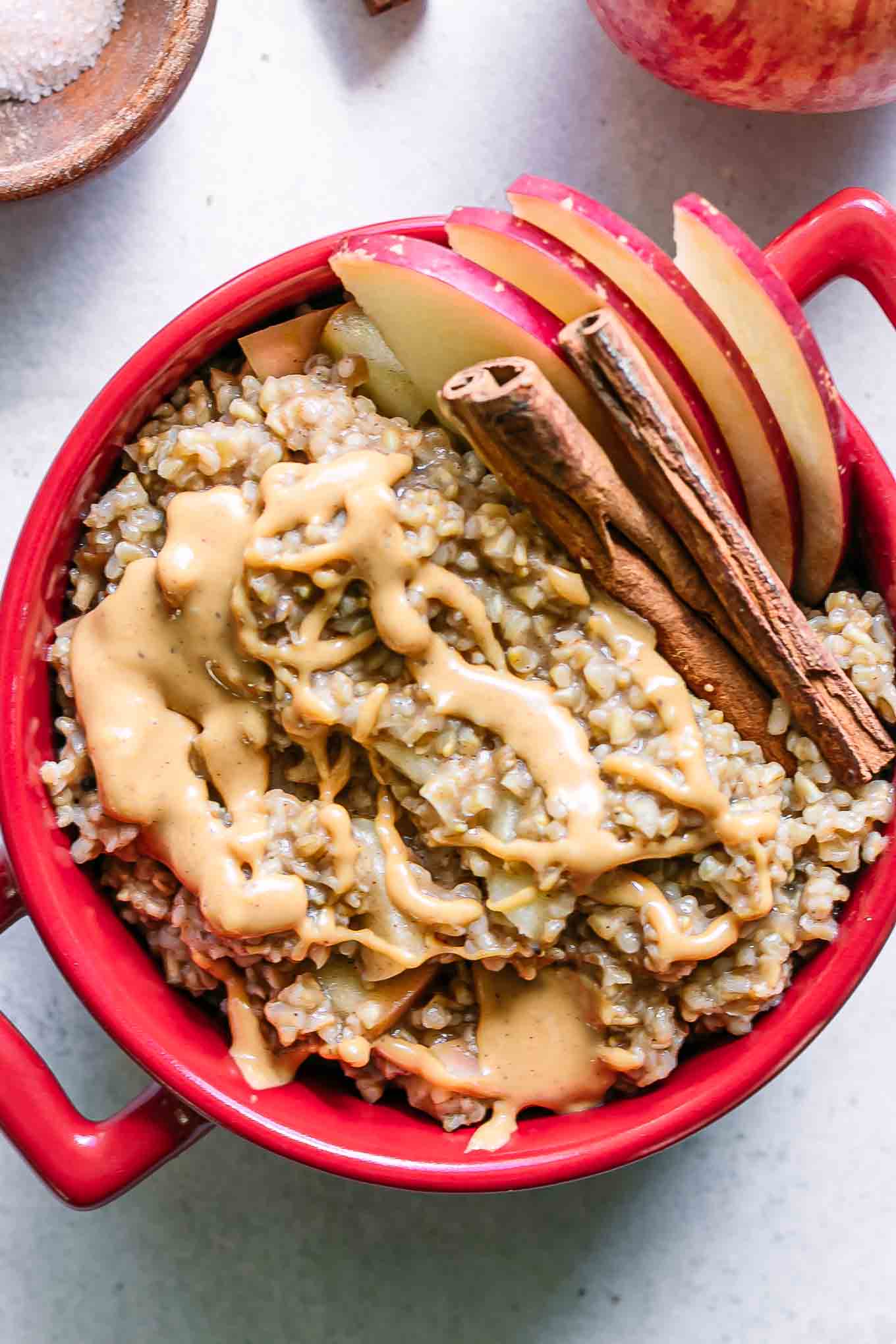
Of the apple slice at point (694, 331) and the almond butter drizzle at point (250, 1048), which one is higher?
the apple slice at point (694, 331)

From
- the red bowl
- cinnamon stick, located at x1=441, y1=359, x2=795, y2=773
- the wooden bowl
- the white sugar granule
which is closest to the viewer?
cinnamon stick, located at x1=441, y1=359, x2=795, y2=773

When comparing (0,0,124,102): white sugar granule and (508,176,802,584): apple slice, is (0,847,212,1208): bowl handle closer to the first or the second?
(508,176,802,584): apple slice

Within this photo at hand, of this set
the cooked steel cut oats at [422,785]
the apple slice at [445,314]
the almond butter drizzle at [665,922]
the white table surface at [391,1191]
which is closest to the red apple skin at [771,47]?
the white table surface at [391,1191]

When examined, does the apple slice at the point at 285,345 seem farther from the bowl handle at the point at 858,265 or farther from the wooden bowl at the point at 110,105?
the bowl handle at the point at 858,265

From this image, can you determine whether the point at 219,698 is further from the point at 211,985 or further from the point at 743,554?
the point at 743,554

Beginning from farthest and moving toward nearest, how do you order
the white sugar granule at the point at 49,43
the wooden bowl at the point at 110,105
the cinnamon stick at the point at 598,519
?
the white sugar granule at the point at 49,43
the wooden bowl at the point at 110,105
the cinnamon stick at the point at 598,519

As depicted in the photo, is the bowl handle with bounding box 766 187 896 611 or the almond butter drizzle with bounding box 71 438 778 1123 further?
the bowl handle with bounding box 766 187 896 611

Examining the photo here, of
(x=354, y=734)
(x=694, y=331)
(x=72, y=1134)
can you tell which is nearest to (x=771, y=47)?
(x=694, y=331)

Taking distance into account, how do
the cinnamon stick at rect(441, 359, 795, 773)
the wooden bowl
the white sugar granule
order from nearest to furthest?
the cinnamon stick at rect(441, 359, 795, 773) < the wooden bowl < the white sugar granule

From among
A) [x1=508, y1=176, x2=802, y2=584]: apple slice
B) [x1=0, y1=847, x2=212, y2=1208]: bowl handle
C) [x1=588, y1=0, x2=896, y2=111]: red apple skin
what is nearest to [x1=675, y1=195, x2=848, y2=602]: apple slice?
[x1=508, y1=176, x2=802, y2=584]: apple slice
